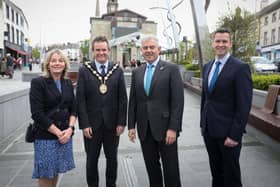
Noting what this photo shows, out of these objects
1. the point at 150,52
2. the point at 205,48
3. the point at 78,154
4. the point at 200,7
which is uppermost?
the point at 200,7

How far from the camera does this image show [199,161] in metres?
4.52

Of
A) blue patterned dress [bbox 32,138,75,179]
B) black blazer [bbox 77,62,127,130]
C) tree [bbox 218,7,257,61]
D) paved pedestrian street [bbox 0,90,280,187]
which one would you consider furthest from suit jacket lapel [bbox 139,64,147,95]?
tree [bbox 218,7,257,61]

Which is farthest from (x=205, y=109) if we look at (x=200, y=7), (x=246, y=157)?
(x=200, y=7)

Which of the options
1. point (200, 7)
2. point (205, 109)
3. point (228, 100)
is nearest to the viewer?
point (228, 100)

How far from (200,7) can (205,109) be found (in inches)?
408

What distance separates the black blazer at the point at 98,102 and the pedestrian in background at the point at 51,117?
10.5 inches

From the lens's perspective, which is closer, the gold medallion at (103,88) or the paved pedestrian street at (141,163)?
the gold medallion at (103,88)

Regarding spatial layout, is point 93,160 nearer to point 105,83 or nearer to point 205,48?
point 105,83

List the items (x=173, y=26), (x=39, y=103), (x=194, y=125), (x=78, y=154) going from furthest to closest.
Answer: (x=173, y=26), (x=194, y=125), (x=78, y=154), (x=39, y=103)

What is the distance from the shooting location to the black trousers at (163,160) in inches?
119

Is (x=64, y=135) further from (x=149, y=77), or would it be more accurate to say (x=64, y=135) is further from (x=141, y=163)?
(x=141, y=163)

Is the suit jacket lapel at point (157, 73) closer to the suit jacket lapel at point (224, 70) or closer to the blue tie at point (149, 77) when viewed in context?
the blue tie at point (149, 77)

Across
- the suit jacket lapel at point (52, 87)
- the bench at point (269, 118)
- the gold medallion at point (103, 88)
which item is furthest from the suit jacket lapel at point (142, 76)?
the bench at point (269, 118)

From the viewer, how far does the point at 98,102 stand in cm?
318
